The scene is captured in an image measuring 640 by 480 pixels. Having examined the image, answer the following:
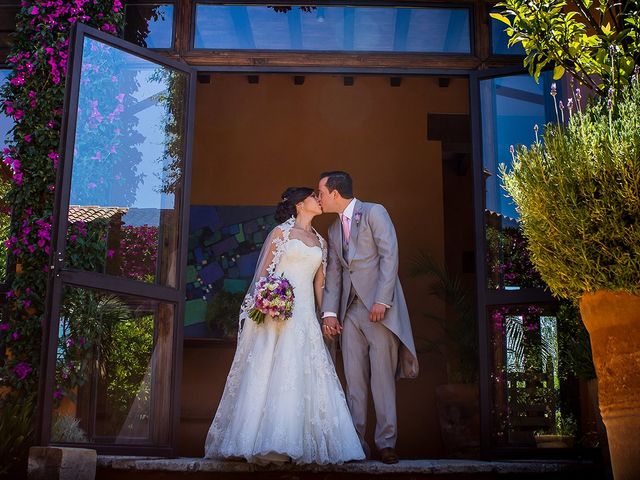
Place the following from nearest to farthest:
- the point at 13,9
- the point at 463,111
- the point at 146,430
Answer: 1. the point at 146,430
2. the point at 13,9
3. the point at 463,111

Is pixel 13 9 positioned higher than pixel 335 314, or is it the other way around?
pixel 13 9

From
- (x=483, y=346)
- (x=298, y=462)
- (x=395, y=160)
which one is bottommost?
(x=298, y=462)

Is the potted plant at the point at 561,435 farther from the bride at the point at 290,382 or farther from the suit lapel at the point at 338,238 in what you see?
the suit lapel at the point at 338,238

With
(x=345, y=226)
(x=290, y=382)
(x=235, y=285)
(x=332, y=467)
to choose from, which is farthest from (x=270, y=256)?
(x=235, y=285)

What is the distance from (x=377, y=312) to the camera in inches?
229

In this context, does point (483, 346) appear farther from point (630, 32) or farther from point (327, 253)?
point (630, 32)

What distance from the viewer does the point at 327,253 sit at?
6.29 metres

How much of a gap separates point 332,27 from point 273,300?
2301 mm

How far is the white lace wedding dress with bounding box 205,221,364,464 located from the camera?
539 cm

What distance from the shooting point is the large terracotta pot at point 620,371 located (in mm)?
3969

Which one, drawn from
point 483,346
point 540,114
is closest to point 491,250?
point 483,346

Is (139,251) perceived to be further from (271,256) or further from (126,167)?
(271,256)

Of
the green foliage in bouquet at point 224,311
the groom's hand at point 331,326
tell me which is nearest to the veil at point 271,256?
the groom's hand at point 331,326

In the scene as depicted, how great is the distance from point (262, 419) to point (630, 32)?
3040 millimetres
